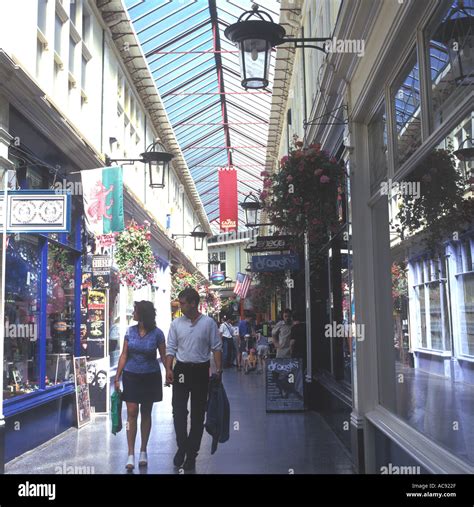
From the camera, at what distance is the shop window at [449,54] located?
3.76m

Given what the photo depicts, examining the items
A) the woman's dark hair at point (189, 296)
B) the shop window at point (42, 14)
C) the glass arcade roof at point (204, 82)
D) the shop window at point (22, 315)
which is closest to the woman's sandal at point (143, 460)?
the woman's dark hair at point (189, 296)

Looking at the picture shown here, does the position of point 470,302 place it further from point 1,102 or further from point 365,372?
point 1,102

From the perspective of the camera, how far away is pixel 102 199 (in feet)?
32.1

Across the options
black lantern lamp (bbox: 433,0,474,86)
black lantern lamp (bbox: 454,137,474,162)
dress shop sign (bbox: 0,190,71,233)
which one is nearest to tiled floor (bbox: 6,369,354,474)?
dress shop sign (bbox: 0,190,71,233)

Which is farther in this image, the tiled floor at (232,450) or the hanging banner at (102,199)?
the hanging banner at (102,199)

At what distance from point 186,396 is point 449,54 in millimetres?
4291

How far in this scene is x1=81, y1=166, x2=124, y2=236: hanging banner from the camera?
31.5ft

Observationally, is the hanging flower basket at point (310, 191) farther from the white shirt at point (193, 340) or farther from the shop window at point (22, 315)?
the shop window at point (22, 315)

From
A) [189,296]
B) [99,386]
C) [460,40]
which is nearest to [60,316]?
[99,386]

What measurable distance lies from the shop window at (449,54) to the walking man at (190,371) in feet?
11.2
